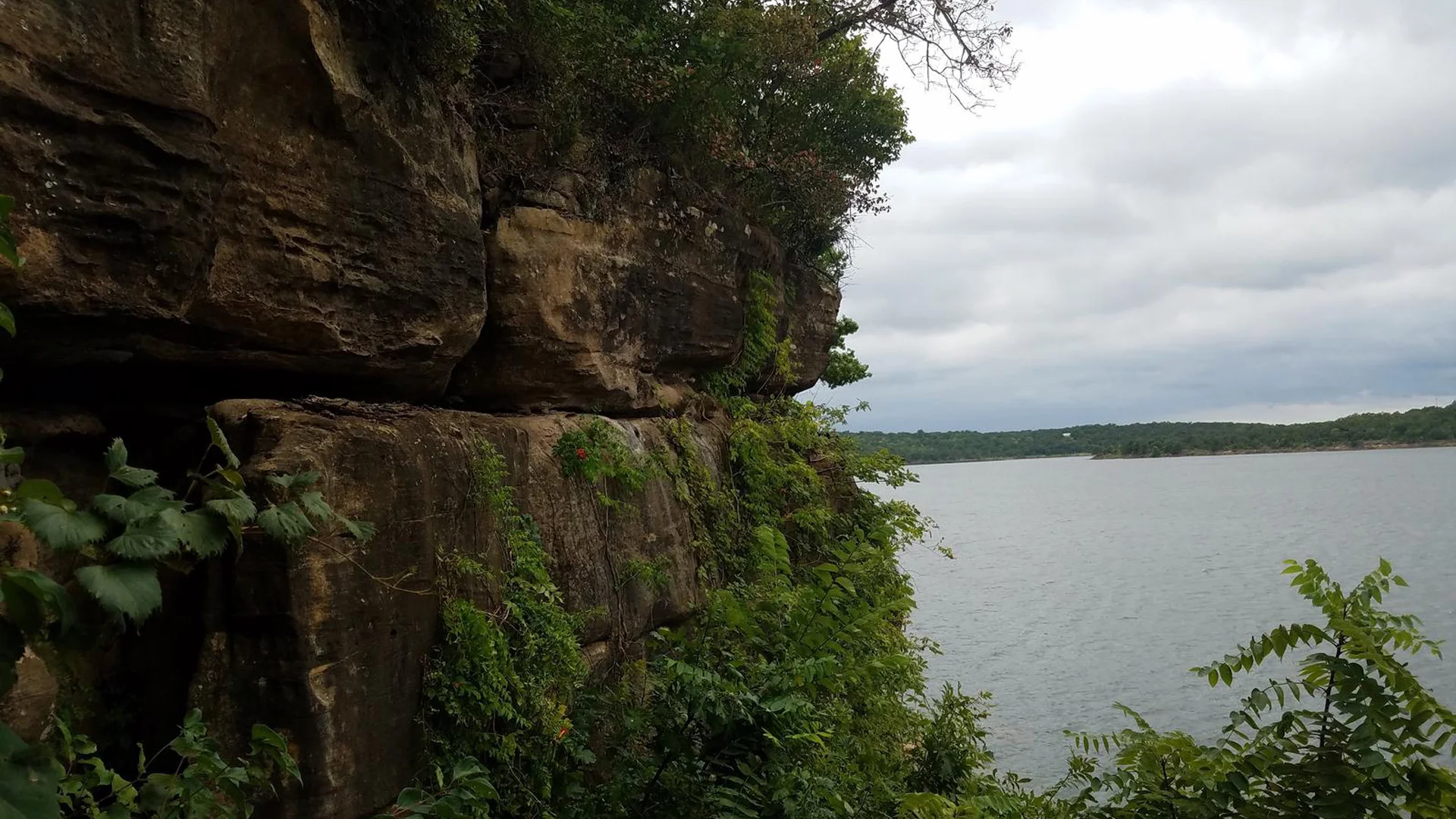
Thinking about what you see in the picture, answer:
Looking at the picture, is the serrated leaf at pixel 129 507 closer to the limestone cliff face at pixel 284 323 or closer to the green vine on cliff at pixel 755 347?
the limestone cliff face at pixel 284 323

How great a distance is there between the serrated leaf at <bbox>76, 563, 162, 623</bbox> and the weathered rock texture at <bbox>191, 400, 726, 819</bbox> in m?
2.27

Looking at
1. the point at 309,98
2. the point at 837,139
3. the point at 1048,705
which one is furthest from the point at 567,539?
the point at 1048,705

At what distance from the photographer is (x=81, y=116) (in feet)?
13.0

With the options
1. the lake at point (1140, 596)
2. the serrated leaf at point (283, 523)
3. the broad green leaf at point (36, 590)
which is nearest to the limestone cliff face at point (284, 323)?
the serrated leaf at point (283, 523)

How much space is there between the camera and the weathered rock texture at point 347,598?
4.58 m

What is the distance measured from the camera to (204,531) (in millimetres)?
2576

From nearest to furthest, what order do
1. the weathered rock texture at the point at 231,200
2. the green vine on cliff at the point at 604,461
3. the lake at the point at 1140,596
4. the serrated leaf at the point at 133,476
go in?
the serrated leaf at the point at 133,476 → the weathered rock texture at the point at 231,200 → the green vine on cliff at the point at 604,461 → the lake at the point at 1140,596

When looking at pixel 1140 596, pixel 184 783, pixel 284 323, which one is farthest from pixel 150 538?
pixel 1140 596

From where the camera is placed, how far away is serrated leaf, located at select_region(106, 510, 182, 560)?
2.37 meters

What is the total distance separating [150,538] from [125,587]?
168 millimetres

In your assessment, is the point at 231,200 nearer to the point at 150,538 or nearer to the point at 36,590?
the point at 150,538

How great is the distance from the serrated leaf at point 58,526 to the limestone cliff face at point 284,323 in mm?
2131

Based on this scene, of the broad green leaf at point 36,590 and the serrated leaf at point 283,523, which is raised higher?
the serrated leaf at point 283,523

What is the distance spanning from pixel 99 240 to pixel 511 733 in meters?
3.44
